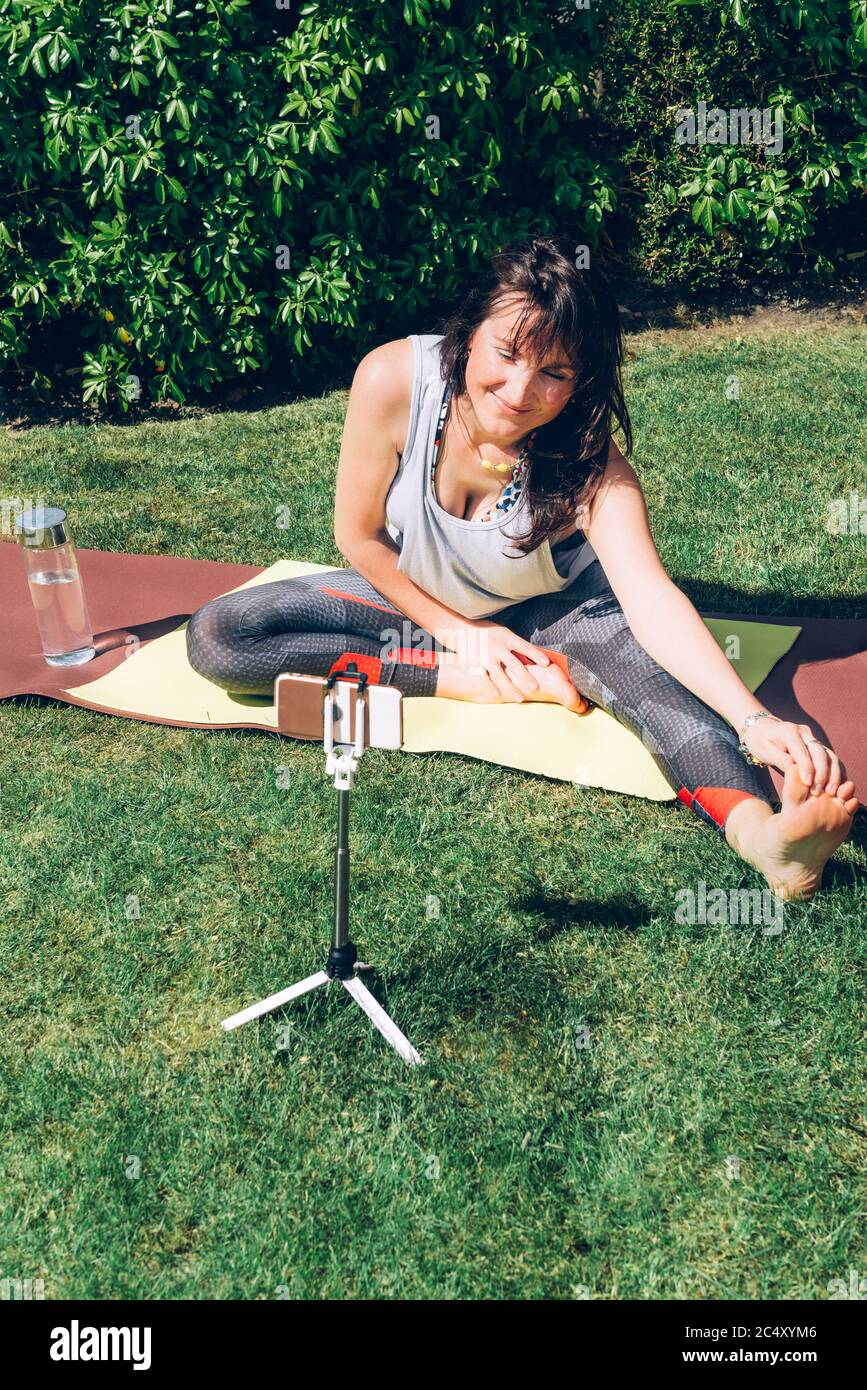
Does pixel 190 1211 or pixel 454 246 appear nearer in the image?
pixel 190 1211

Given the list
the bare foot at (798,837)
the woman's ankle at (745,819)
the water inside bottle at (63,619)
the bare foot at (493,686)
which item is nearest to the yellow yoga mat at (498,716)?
the bare foot at (493,686)

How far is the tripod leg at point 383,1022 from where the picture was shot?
287 cm

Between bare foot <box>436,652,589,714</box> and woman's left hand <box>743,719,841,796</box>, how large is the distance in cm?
110

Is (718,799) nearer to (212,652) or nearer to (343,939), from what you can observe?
(343,939)

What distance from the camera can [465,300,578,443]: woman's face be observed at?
3562 millimetres

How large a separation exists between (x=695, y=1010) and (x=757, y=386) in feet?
15.7

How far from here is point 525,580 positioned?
4.18 m

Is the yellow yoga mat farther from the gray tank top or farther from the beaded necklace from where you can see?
the beaded necklace

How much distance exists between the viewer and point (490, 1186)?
2.61 m

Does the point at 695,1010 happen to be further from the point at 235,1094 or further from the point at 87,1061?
the point at 87,1061

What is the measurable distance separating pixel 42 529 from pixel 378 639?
48.5 inches

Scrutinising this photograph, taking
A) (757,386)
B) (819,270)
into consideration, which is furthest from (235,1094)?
(819,270)

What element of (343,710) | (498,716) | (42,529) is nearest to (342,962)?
(343,710)

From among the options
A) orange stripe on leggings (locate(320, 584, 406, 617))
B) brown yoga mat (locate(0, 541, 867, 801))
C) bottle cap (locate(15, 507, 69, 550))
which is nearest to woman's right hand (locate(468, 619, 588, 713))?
orange stripe on leggings (locate(320, 584, 406, 617))
